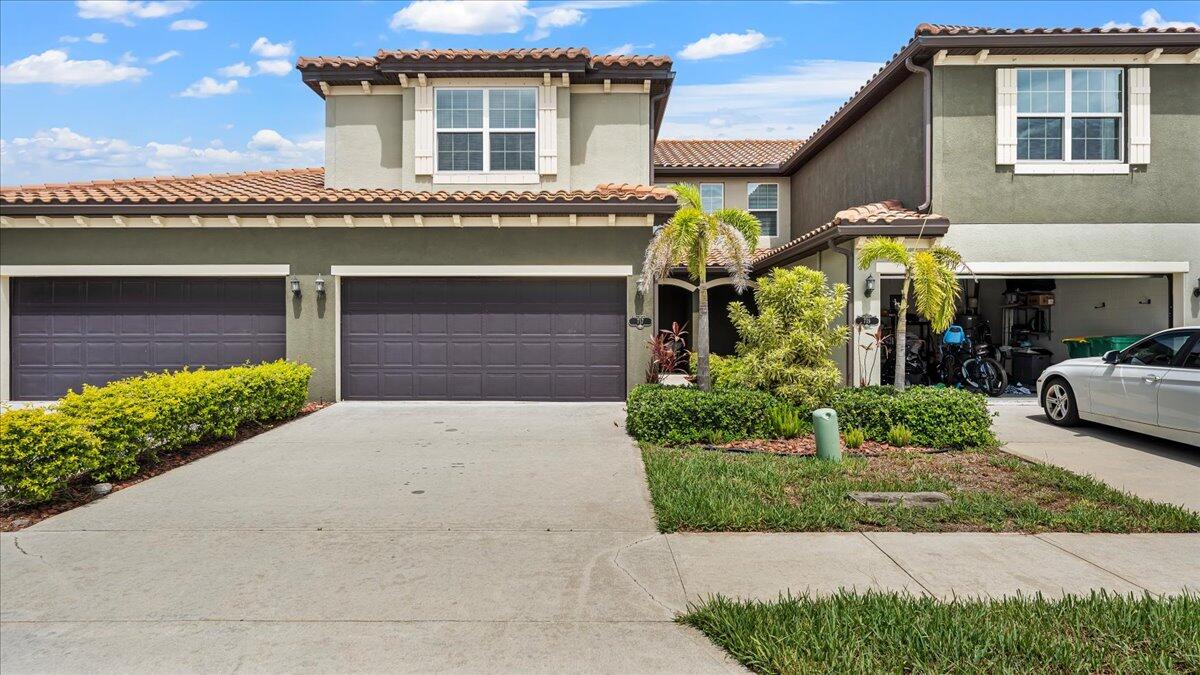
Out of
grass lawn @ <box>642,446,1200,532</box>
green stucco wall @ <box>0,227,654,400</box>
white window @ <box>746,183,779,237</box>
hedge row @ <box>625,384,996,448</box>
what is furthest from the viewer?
white window @ <box>746,183,779,237</box>

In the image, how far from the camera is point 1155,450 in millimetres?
8062

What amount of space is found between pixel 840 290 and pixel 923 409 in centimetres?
193

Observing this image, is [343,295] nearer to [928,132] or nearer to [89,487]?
[89,487]

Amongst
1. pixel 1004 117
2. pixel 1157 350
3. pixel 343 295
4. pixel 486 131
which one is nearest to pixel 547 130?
pixel 486 131

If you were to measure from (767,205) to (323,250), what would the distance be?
39.7 ft

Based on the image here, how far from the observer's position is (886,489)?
242 inches

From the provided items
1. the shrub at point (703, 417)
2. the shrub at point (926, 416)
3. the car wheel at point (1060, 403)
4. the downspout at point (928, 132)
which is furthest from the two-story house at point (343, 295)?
the car wheel at point (1060, 403)

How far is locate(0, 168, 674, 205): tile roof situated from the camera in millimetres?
11250

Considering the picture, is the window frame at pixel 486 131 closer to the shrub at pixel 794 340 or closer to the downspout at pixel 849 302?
the downspout at pixel 849 302

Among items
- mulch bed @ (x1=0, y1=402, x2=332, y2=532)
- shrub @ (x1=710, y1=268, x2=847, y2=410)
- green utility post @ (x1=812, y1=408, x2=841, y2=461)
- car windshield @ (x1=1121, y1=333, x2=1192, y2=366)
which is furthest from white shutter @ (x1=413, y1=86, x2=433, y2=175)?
car windshield @ (x1=1121, y1=333, x2=1192, y2=366)

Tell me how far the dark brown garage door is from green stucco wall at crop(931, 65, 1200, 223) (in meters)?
11.9

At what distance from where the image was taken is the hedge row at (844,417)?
26.9 feet

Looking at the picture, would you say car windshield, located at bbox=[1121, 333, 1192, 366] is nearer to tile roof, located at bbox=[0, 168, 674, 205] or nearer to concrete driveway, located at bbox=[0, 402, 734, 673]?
concrete driveway, located at bbox=[0, 402, 734, 673]

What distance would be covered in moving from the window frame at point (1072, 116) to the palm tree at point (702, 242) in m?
5.77
